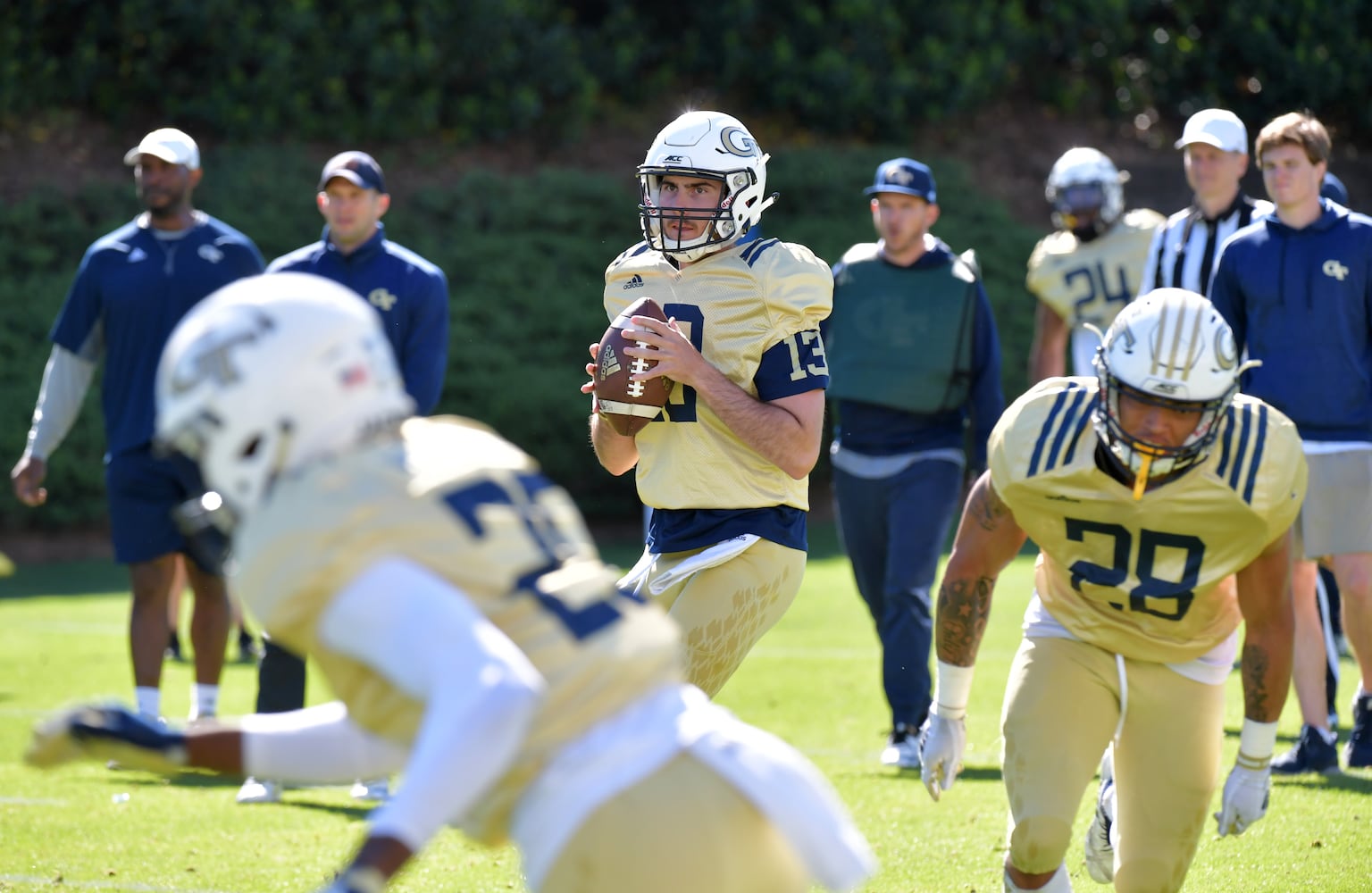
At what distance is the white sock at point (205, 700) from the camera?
6176mm

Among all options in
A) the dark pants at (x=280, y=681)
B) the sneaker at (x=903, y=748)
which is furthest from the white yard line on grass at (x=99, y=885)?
the sneaker at (x=903, y=748)

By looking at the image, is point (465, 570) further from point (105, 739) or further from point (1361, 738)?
point (1361, 738)

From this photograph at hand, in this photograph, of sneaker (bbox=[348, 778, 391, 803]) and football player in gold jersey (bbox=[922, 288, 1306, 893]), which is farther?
sneaker (bbox=[348, 778, 391, 803])

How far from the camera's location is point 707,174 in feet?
13.9

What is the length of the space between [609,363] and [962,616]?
1.05m

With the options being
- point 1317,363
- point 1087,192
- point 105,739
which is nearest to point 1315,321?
point 1317,363

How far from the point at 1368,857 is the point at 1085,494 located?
1.60 m

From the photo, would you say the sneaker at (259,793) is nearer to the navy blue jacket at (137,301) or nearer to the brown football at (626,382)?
the navy blue jacket at (137,301)

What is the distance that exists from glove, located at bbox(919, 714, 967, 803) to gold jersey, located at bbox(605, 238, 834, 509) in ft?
2.26

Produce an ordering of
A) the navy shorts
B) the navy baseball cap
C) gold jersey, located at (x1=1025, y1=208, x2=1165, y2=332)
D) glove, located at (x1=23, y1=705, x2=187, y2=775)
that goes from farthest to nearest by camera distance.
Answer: gold jersey, located at (x1=1025, y1=208, x2=1165, y2=332)
the navy baseball cap
the navy shorts
glove, located at (x1=23, y1=705, x2=187, y2=775)

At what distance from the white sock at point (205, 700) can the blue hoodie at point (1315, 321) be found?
3878 mm

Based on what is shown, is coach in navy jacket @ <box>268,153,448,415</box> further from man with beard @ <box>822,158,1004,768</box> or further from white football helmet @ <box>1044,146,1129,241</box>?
white football helmet @ <box>1044,146,1129,241</box>

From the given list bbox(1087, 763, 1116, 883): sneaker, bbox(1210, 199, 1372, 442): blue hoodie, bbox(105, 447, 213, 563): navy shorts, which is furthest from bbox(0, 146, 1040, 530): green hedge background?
bbox(1087, 763, 1116, 883): sneaker

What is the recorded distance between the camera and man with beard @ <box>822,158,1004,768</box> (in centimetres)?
636
